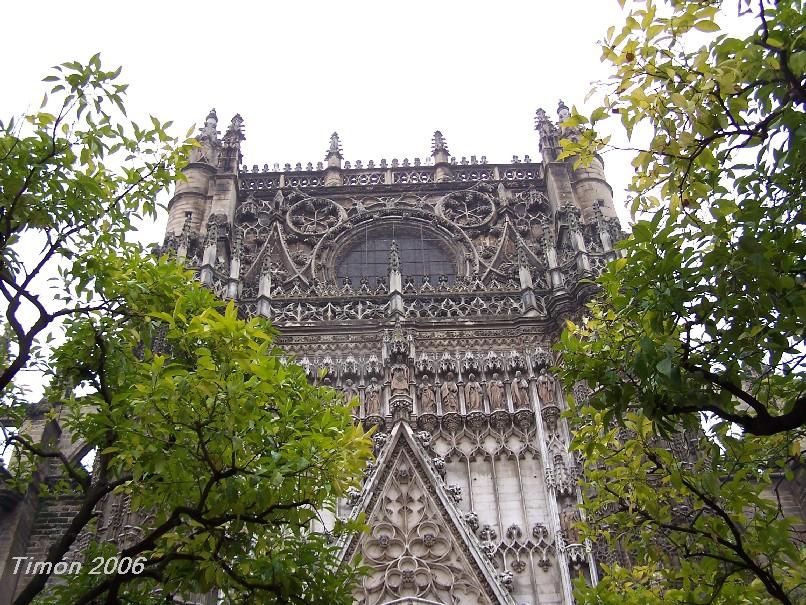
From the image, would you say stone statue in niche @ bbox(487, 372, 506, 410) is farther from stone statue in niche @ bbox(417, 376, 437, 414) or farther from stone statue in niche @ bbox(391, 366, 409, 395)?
stone statue in niche @ bbox(391, 366, 409, 395)

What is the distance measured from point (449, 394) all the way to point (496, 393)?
2.94ft

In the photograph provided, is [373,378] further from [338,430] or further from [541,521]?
[338,430]

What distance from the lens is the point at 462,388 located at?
625 inches

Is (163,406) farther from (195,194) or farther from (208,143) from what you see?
(208,143)

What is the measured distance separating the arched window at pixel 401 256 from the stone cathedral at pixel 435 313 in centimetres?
4

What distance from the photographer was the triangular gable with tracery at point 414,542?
13117 millimetres

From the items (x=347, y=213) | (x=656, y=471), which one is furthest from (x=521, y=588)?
(x=347, y=213)

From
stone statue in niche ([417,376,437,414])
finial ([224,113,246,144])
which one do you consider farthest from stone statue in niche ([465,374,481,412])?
finial ([224,113,246,144])

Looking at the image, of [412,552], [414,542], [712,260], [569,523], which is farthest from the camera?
[414,542]

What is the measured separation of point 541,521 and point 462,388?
3.05m

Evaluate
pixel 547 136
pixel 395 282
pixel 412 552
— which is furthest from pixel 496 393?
pixel 547 136

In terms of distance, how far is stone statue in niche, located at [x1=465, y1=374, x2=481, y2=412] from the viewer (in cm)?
1554

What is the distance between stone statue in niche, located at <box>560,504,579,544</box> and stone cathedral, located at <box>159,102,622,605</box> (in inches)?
0.9

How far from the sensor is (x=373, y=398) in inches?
620
